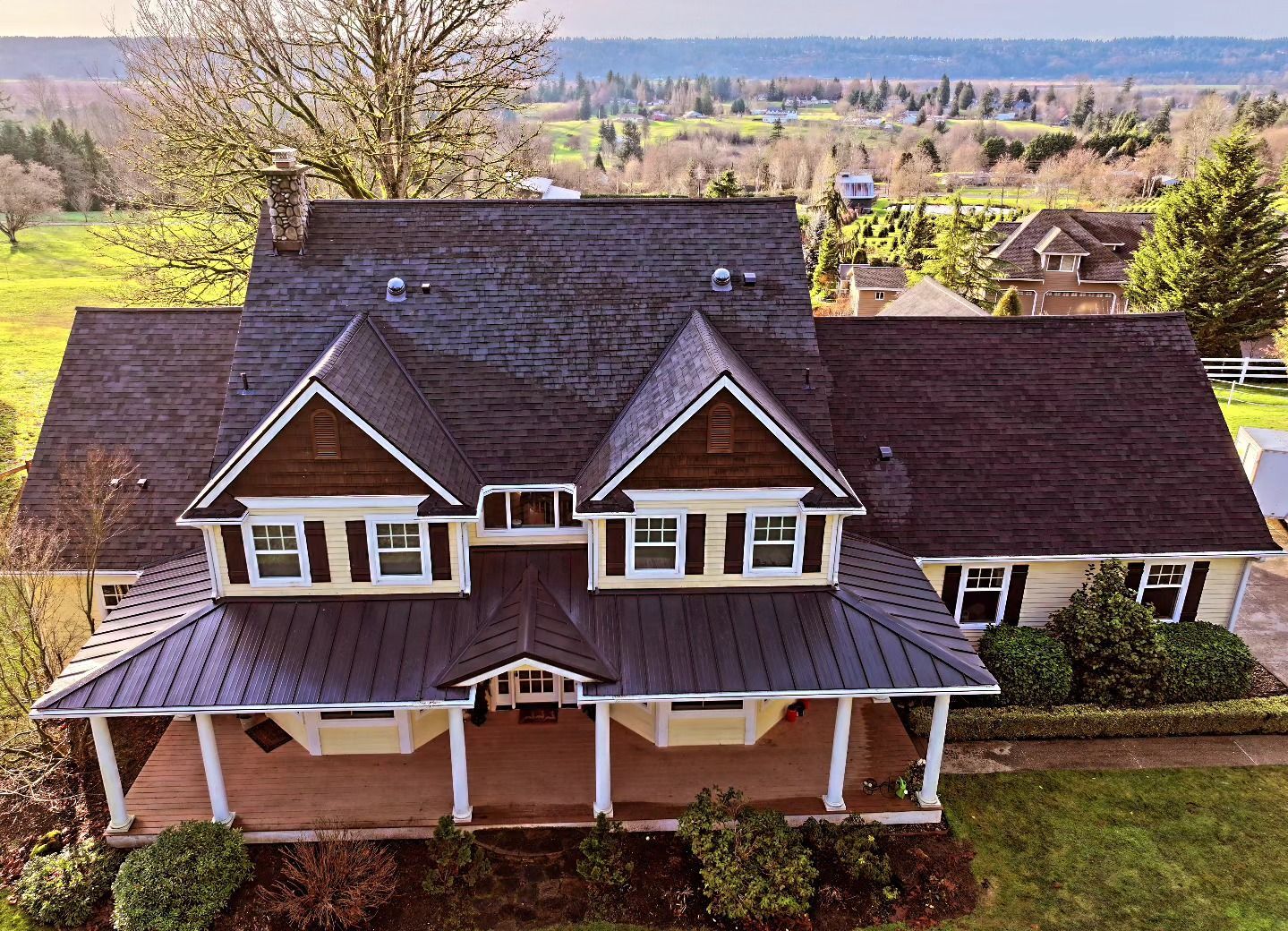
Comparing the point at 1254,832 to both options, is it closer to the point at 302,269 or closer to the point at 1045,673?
the point at 1045,673

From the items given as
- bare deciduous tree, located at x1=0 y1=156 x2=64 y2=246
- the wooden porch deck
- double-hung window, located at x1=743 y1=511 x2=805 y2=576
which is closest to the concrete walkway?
the wooden porch deck

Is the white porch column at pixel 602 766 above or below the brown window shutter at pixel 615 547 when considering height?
below

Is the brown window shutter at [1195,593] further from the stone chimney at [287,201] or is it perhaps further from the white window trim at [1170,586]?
the stone chimney at [287,201]

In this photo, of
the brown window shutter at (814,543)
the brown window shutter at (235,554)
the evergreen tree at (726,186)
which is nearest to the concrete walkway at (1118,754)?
the brown window shutter at (814,543)

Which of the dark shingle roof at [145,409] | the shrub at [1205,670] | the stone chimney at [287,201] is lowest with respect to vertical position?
the shrub at [1205,670]

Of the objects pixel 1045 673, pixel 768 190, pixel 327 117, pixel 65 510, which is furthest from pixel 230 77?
pixel 768 190

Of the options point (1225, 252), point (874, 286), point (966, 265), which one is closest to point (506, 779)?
point (1225, 252)

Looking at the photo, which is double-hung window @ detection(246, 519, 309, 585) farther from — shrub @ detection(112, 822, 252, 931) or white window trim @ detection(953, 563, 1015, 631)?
white window trim @ detection(953, 563, 1015, 631)
